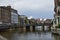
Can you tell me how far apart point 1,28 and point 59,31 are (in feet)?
232

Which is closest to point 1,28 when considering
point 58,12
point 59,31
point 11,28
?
point 11,28

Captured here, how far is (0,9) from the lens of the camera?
630 ft

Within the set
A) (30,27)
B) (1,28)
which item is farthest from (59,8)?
(30,27)

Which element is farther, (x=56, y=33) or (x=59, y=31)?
(x=56, y=33)

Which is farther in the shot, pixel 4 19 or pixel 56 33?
pixel 4 19

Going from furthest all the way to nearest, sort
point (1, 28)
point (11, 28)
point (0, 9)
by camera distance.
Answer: point (0, 9), point (11, 28), point (1, 28)

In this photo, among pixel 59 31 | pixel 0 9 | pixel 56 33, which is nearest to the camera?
pixel 59 31

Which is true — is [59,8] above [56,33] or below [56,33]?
above

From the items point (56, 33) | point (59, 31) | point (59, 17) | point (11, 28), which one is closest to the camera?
point (59, 31)

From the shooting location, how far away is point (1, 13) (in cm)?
19275

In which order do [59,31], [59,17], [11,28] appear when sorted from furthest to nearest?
[11,28]
[59,17]
[59,31]

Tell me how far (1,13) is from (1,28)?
40706mm

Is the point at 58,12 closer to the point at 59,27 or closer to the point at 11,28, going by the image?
the point at 59,27

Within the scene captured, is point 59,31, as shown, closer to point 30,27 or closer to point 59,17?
point 59,17
